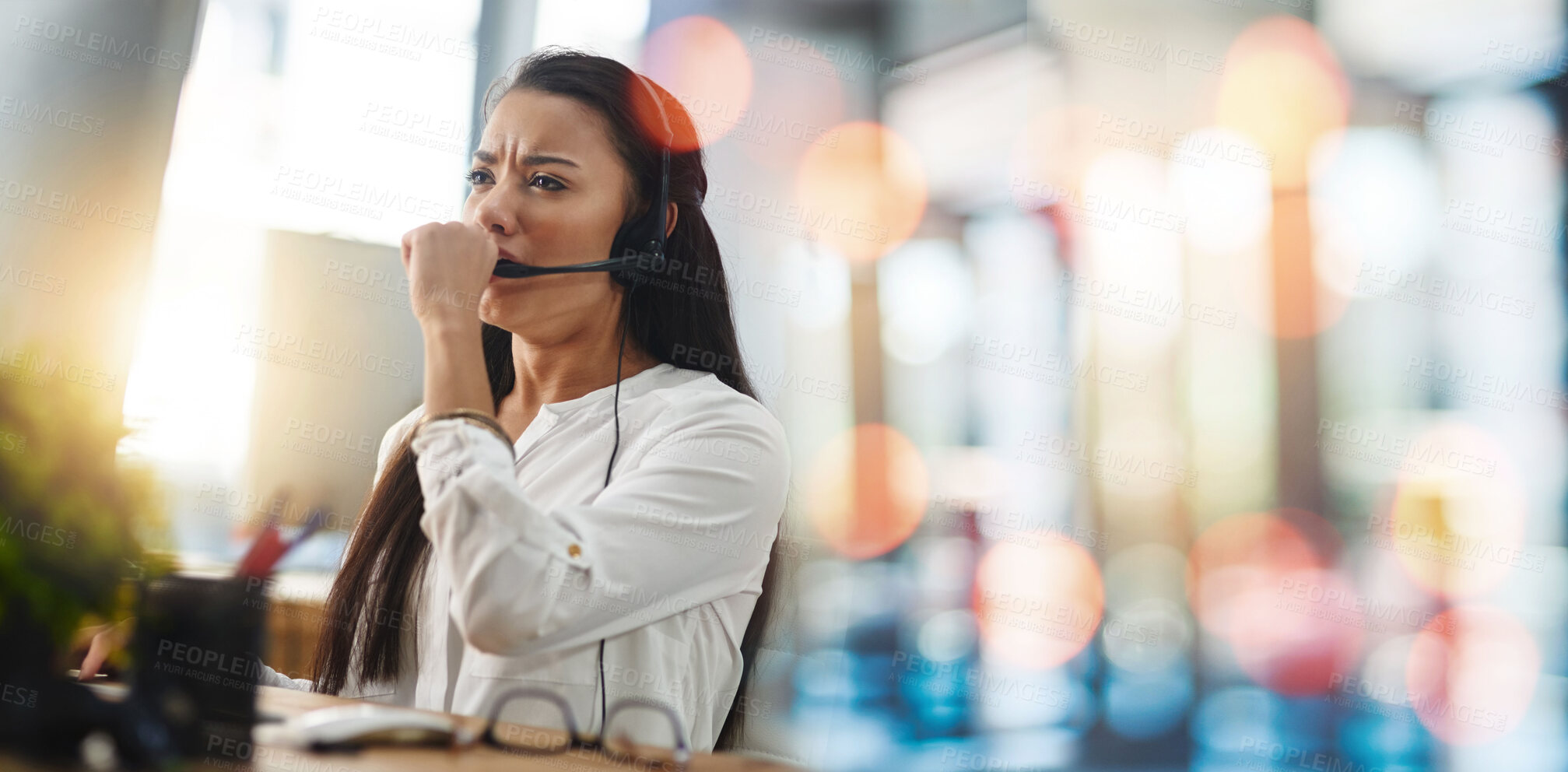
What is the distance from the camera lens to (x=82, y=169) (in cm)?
227

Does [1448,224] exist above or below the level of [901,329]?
above

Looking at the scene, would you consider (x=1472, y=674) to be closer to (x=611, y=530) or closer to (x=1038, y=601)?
(x=1038, y=601)

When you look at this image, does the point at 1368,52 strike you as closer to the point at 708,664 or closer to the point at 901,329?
the point at 901,329

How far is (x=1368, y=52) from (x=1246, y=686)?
7.40 feet

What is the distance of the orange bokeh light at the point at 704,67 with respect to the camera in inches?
112

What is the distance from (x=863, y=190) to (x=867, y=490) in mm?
1122

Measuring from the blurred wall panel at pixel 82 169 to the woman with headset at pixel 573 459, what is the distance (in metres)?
1.40

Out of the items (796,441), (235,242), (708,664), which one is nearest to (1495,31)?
(796,441)

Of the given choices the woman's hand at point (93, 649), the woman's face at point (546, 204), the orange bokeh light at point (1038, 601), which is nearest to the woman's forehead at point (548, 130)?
the woman's face at point (546, 204)

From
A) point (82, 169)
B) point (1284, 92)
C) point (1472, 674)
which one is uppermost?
point (1284, 92)

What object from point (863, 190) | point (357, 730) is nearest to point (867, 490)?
point (863, 190)

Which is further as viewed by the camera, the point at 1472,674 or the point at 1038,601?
the point at 1038,601

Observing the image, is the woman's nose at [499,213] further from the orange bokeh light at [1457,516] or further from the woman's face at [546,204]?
the orange bokeh light at [1457,516]

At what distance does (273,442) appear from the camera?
2537mm
